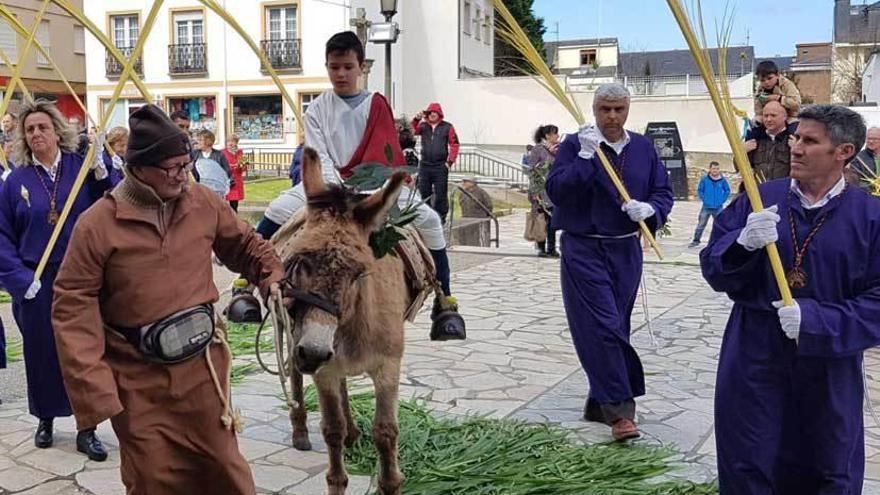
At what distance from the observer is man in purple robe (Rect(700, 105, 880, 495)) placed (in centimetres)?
325

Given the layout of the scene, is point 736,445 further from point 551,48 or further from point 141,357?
point 551,48

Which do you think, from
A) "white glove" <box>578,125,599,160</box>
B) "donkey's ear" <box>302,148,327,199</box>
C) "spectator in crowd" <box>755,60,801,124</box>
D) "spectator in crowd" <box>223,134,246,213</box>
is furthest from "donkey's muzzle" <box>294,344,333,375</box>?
"spectator in crowd" <box>223,134,246,213</box>

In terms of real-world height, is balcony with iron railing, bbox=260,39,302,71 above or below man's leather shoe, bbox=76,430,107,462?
above

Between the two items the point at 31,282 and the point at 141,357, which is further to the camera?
the point at 31,282

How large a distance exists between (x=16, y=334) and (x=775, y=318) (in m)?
8.04

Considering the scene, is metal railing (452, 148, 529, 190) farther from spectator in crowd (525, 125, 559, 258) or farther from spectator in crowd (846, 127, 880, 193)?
spectator in crowd (846, 127, 880, 193)

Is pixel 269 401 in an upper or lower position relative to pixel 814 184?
lower

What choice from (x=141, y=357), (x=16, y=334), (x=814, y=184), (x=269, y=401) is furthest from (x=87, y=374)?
(x=16, y=334)

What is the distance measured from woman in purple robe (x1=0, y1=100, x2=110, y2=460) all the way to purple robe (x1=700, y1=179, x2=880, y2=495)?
3682mm

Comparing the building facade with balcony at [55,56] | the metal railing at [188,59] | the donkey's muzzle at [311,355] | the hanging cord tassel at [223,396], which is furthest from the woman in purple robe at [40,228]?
the building facade with balcony at [55,56]

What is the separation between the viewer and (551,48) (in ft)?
195

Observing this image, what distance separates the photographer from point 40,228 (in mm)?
5137

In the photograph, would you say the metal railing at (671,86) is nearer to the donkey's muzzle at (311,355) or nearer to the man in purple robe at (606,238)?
the man in purple robe at (606,238)

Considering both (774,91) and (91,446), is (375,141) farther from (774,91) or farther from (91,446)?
(774,91)
